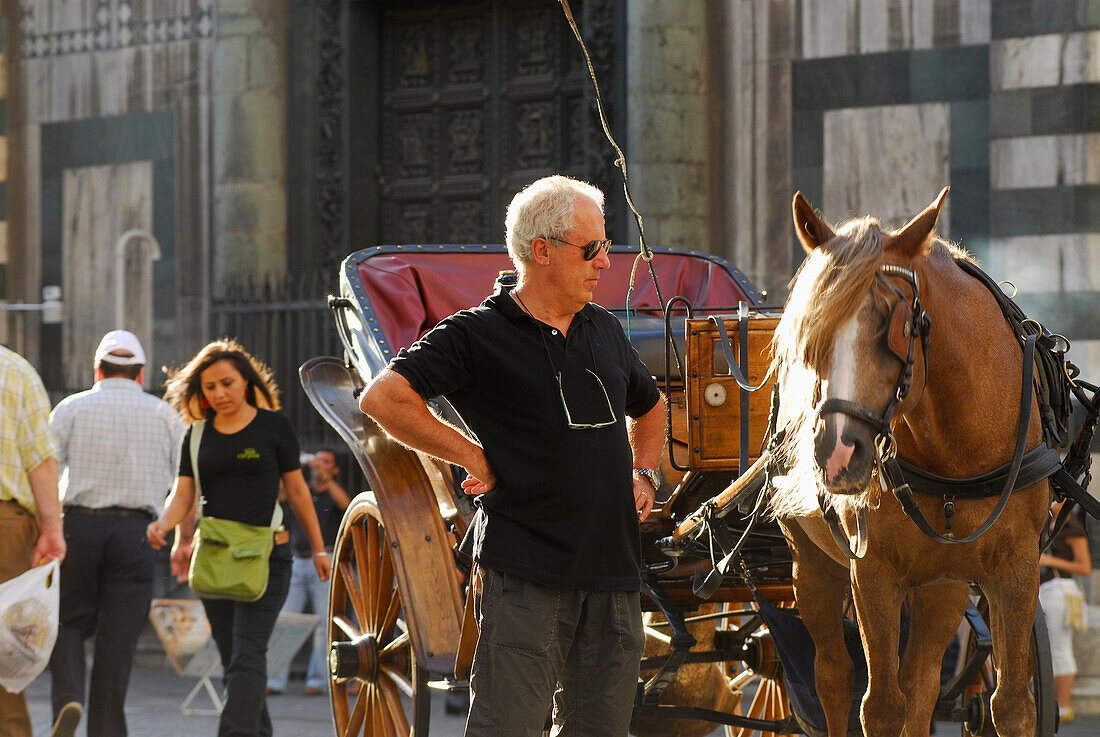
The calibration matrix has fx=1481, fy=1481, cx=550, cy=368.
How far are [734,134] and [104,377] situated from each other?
469 cm

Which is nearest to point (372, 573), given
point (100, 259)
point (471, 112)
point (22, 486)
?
point (22, 486)

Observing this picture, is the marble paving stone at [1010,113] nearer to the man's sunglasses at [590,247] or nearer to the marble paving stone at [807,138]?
the marble paving stone at [807,138]

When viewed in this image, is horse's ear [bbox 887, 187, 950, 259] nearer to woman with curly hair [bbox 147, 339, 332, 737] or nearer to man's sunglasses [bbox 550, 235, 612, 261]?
man's sunglasses [bbox 550, 235, 612, 261]

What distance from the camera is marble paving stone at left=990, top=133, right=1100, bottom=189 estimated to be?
853cm

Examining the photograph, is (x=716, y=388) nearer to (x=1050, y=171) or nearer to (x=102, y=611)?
(x=102, y=611)

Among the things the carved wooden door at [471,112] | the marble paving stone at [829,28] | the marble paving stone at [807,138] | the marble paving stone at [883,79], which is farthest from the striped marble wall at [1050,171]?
the carved wooden door at [471,112]

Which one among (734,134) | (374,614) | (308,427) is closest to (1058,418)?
(374,614)

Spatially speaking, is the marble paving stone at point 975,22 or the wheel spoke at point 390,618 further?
the marble paving stone at point 975,22

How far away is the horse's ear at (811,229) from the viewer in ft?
11.6

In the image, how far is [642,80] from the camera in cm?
974

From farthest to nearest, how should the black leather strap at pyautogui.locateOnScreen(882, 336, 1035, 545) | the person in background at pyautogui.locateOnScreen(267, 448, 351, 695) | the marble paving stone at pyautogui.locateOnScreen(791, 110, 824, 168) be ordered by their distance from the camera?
the marble paving stone at pyautogui.locateOnScreen(791, 110, 824, 168) → the person in background at pyautogui.locateOnScreen(267, 448, 351, 695) → the black leather strap at pyautogui.locateOnScreen(882, 336, 1035, 545)

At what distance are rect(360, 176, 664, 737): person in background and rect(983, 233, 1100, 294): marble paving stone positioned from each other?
5.86 metres

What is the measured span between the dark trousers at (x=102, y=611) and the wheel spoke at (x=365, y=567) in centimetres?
124

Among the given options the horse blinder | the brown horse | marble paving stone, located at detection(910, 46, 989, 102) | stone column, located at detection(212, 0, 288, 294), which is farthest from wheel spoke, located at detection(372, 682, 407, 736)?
stone column, located at detection(212, 0, 288, 294)
